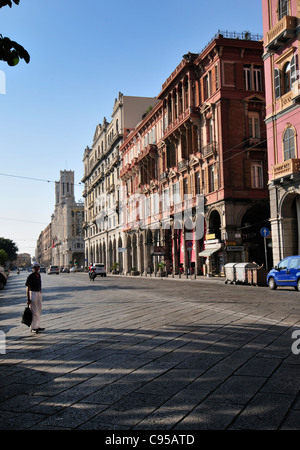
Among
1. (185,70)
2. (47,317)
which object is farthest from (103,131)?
(47,317)

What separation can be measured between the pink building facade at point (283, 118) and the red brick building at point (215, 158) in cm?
471

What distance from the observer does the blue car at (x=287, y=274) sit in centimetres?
1816

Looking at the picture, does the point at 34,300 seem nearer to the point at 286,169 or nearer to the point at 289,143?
the point at 286,169

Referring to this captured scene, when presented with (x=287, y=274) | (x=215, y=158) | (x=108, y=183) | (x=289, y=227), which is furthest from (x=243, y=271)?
(x=108, y=183)

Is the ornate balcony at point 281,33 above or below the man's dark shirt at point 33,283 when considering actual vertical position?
above

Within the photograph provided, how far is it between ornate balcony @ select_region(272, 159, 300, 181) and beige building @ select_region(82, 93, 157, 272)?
34.6 meters

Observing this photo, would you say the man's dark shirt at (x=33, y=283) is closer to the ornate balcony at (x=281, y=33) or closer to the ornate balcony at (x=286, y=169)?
the ornate balcony at (x=286, y=169)

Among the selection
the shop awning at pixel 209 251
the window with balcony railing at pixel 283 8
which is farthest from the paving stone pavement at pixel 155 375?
the shop awning at pixel 209 251

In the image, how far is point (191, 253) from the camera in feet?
129

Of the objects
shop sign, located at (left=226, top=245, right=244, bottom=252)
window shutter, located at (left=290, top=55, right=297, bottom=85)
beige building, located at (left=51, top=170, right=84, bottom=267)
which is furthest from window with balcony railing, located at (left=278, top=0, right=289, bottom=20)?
beige building, located at (left=51, top=170, right=84, bottom=267)

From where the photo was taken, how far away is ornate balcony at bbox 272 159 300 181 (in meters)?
23.0

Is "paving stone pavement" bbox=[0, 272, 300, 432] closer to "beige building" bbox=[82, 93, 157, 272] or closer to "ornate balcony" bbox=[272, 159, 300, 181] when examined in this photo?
"ornate balcony" bbox=[272, 159, 300, 181]

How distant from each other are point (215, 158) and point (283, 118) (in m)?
9.76

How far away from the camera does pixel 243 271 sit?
2445cm
